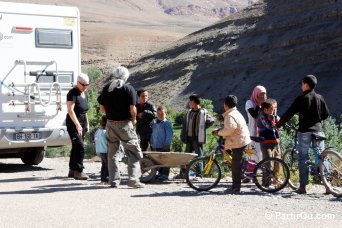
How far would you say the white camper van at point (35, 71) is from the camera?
13.6 m

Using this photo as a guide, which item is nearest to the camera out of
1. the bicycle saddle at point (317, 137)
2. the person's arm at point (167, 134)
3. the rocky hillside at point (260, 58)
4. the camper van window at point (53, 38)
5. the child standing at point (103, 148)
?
the bicycle saddle at point (317, 137)

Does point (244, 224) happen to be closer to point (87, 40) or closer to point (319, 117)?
point (319, 117)

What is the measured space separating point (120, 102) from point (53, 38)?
150 inches

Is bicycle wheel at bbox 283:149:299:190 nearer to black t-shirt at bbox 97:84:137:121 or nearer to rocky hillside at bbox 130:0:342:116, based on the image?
black t-shirt at bbox 97:84:137:121

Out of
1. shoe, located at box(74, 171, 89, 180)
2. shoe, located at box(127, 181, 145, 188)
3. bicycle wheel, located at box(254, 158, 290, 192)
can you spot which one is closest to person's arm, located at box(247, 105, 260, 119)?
bicycle wheel, located at box(254, 158, 290, 192)

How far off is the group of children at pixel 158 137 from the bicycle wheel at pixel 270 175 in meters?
2.27

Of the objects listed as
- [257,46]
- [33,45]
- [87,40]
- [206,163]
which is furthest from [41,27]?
[87,40]

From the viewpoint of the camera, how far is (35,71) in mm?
13992

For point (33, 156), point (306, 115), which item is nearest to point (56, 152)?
point (33, 156)

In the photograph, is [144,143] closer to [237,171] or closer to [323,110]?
→ [237,171]

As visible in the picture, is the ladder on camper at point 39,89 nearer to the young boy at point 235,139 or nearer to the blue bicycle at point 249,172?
the blue bicycle at point 249,172

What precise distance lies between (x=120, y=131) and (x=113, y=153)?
42 centimetres

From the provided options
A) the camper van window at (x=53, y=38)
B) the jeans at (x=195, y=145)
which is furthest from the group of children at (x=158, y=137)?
the camper van window at (x=53, y=38)

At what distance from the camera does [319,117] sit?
33.9 ft
